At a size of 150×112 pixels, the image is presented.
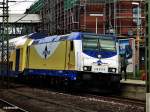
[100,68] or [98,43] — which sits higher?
[98,43]

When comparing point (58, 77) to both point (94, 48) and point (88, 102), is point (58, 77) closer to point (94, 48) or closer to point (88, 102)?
point (94, 48)

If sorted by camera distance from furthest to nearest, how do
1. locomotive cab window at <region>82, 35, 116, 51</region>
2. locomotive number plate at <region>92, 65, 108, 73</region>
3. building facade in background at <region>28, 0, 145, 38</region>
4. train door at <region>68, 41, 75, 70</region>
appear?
building facade in background at <region>28, 0, 145, 38</region> < locomotive cab window at <region>82, 35, 116, 51</region> < train door at <region>68, 41, 75, 70</region> < locomotive number plate at <region>92, 65, 108, 73</region>

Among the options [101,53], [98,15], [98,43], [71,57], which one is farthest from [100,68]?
[98,15]

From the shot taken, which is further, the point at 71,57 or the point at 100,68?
the point at 71,57

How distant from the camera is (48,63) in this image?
2936 cm

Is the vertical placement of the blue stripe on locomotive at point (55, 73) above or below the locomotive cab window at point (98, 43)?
below

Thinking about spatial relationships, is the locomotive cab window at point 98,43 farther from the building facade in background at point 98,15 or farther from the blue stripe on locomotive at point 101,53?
the building facade in background at point 98,15

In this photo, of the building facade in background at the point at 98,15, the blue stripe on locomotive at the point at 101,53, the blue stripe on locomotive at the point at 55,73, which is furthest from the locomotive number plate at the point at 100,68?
the building facade in background at the point at 98,15

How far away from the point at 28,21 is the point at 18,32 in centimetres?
402

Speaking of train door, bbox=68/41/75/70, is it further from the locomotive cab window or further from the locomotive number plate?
the locomotive number plate

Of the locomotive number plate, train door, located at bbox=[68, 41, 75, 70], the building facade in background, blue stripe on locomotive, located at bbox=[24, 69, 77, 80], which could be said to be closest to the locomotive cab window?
train door, located at bbox=[68, 41, 75, 70]

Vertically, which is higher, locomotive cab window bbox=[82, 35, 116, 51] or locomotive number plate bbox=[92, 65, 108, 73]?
locomotive cab window bbox=[82, 35, 116, 51]

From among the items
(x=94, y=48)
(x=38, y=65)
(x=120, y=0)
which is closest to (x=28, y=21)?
(x=120, y=0)

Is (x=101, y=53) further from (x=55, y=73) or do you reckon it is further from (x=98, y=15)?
(x=98, y=15)
